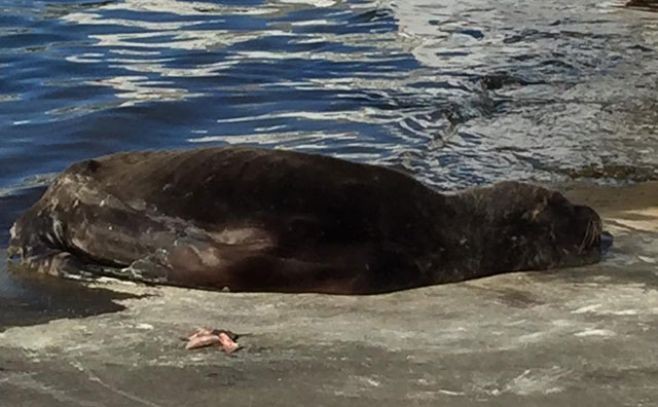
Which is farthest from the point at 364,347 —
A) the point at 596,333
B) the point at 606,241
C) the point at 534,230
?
the point at 606,241

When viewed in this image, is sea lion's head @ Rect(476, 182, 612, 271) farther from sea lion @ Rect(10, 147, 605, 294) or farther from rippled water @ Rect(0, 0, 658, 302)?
rippled water @ Rect(0, 0, 658, 302)

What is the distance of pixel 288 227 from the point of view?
16.1ft

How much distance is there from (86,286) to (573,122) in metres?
4.67

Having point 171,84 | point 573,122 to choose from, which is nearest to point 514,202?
point 573,122

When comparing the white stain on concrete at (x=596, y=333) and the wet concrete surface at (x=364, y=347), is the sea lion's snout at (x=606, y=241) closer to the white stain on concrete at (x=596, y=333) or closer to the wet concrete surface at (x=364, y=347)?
the wet concrete surface at (x=364, y=347)

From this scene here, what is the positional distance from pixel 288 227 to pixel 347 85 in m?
5.76

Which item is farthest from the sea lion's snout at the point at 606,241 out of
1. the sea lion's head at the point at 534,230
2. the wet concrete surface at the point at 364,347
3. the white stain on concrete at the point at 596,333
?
the white stain on concrete at the point at 596,333

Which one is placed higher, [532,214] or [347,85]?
[532,214]

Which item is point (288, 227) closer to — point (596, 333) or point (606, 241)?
point (596, 333)

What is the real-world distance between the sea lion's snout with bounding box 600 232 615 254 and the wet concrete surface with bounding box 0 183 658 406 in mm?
249

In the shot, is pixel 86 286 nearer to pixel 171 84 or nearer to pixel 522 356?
pixel 522 356

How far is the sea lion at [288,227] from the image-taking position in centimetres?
488

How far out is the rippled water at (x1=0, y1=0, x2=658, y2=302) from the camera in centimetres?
815

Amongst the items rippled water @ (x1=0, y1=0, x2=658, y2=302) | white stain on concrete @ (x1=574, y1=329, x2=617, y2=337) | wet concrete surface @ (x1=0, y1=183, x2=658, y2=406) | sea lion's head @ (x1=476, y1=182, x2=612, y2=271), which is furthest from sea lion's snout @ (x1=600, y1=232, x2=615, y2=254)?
rippled water @ (x1=0, y1=0, x2=658, y2=302)
